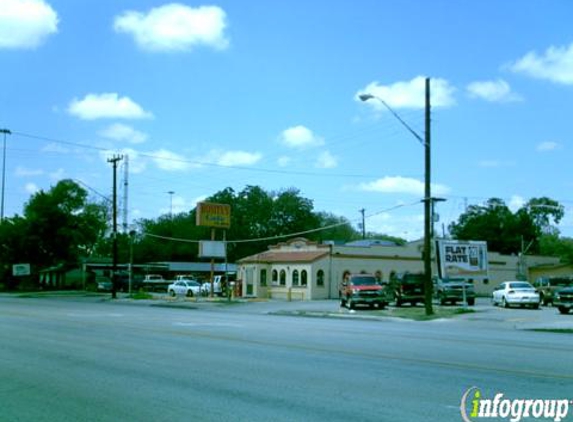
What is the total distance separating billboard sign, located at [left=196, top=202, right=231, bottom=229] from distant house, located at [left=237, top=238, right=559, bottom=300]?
5.48 meters

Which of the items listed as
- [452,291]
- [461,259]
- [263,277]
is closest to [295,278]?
[263,277]

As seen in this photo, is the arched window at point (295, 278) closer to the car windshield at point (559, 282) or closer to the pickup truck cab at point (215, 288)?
the pickup truck cab at point (215, 288)

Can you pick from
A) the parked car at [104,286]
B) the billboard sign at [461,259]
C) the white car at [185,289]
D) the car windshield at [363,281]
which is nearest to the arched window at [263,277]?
the white car at [185,289]

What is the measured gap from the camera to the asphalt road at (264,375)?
346 inches

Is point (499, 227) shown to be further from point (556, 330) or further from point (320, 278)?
point (556, 330)

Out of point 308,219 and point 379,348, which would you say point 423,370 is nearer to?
point 379,348

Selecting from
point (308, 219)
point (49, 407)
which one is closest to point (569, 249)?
point (308, 219)

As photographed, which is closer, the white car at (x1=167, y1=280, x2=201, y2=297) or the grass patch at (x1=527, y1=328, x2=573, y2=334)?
the grass patch at (x1=527, y1=328, x2=573, y2=334)

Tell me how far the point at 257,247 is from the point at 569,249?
51.3 meters

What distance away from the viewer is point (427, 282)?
33312 millimetres

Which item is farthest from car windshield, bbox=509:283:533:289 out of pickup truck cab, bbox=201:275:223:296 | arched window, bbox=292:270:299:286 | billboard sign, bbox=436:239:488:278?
pickup truck cab, bbox=201:275:223:296

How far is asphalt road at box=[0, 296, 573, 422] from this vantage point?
346 inches

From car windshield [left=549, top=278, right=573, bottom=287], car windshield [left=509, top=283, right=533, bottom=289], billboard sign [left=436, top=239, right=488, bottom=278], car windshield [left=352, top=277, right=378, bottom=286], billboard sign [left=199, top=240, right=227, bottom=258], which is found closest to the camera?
car windshield [left=509, top=283, right=533, bottom=289]

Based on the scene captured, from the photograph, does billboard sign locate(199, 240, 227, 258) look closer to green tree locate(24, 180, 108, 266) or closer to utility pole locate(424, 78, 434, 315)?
utility pole locate(424, 78, 434, 315)
